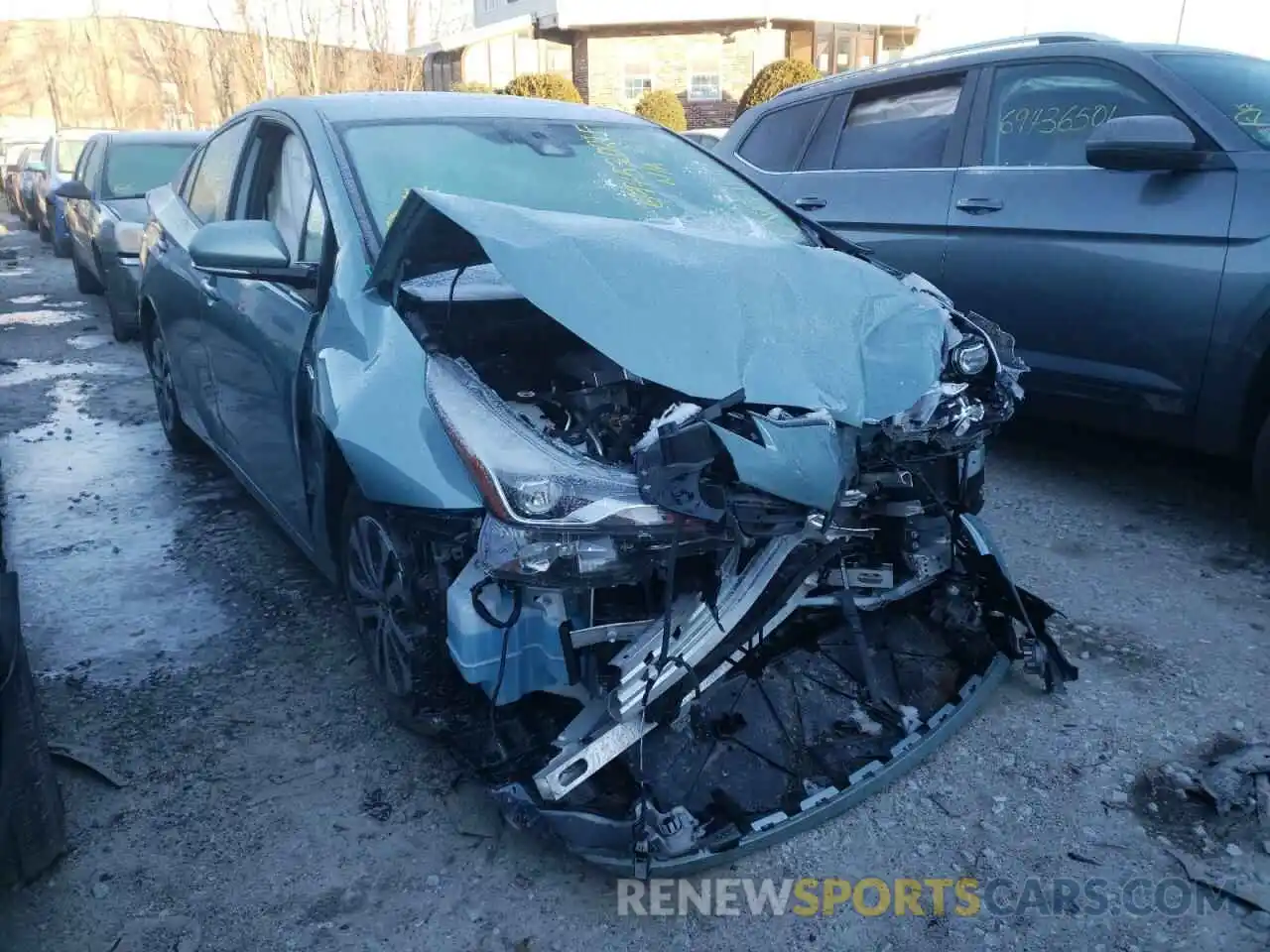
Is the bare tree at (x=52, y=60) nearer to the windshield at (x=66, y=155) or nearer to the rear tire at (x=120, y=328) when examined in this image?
the windshield at (x=66, y=155)

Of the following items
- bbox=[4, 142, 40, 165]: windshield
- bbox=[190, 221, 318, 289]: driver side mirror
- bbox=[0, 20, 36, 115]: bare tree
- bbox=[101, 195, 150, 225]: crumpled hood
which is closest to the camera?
bbox=[190, 221, 318, 289]: driver side mirror

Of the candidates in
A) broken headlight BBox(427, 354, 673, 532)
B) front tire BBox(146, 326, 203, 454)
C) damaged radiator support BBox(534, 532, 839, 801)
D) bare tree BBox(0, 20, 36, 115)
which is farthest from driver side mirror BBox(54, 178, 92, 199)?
bare tree BBox(0, 20, 36, 115)

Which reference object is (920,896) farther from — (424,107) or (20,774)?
(424,107)

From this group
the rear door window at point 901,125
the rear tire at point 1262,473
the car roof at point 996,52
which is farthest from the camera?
the rear door window at point 901,125

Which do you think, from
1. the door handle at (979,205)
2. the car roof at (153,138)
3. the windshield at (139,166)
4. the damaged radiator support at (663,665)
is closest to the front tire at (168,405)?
the damaged radiator support at (663,665)

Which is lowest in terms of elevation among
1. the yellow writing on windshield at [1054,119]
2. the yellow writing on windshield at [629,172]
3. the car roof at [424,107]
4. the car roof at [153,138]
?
the car roof at [153,138]

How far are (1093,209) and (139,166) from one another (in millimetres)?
8275

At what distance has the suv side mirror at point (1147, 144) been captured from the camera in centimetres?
376

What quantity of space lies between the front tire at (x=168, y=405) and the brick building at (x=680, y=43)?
22.2 meters

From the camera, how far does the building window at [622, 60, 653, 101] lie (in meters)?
26.4

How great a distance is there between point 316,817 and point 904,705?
62.2 inches

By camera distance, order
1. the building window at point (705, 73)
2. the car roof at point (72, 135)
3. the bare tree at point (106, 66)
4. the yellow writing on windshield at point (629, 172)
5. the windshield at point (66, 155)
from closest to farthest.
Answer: the yellow writing on windshield at point (629, 172)
the windshield at point (66, 155)
the car roof at point (72, 135)
the building window at point (705, 73)
the bare tree at point (106, 66)

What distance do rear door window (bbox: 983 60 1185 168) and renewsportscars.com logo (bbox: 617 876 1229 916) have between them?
3.13m

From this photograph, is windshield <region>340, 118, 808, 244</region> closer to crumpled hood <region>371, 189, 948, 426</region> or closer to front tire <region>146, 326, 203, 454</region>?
crumpled hood <region>371, 189, 948, 426</region>
